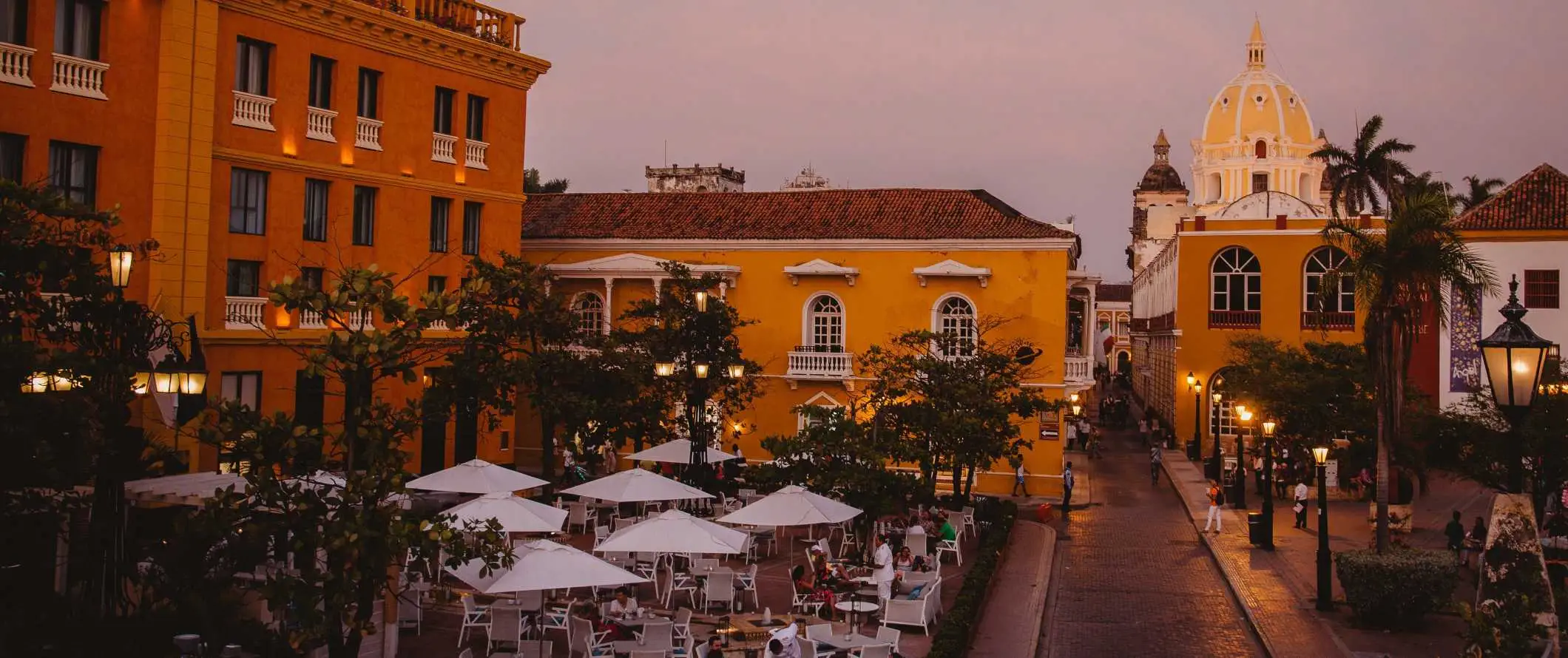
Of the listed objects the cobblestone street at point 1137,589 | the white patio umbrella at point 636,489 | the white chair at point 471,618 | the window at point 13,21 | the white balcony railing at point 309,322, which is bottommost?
the cobblestone street at point 1137,589

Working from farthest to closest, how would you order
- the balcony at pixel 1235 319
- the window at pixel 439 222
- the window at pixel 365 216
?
the balcony at pixel 1235 319, the window at pixel 439 222, the window at pixel 365 216

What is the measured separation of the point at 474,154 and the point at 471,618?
18.5 meters

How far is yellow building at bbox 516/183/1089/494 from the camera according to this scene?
36.8m

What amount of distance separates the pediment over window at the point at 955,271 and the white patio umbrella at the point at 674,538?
18767 mm

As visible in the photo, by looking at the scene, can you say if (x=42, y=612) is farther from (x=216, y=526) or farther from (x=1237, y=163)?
(x=1237, y=163)

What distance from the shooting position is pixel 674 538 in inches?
742

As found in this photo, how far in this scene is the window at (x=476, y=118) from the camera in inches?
1332

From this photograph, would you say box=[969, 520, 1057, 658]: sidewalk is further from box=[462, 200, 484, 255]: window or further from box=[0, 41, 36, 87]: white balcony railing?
box=[0, 41, 36, 87]: white balcony railing

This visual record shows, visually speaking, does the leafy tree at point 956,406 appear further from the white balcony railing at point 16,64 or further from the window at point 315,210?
the white balcony railing at point 16,64

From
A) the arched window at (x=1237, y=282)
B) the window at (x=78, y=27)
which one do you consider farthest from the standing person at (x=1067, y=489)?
the window at (x=78, y=27)

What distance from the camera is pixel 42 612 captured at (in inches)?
528

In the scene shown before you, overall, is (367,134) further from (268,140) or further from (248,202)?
(248,202)

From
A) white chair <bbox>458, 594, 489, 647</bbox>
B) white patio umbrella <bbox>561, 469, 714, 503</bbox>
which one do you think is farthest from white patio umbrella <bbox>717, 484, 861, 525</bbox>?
white chair <bbox>458, 594, 489, 647</bbox>

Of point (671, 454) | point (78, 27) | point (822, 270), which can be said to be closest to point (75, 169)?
point (78, 27)
